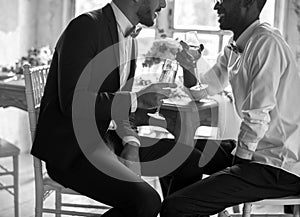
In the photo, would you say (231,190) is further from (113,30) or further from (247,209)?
(113,30)

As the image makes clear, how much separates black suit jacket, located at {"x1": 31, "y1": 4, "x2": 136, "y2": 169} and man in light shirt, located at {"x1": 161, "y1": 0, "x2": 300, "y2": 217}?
1.28 feet

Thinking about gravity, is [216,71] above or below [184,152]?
above

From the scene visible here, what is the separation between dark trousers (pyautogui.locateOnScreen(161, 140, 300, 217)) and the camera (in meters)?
1.94

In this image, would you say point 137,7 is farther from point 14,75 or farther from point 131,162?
point 14,75

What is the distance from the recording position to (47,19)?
4.56 m

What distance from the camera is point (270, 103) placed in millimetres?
1956

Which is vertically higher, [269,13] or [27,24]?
[269,13]

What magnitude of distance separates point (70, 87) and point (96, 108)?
11 centimetres

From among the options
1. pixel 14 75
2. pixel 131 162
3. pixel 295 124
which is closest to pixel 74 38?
pixel 131 162

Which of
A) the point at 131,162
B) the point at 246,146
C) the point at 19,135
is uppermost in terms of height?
the point at 246,146

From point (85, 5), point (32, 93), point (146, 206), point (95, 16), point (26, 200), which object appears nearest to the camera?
point (146, 206)

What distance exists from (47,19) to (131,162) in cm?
263

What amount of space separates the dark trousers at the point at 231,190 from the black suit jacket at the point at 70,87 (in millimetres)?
374

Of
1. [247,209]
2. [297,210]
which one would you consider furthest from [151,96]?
[297,210]
